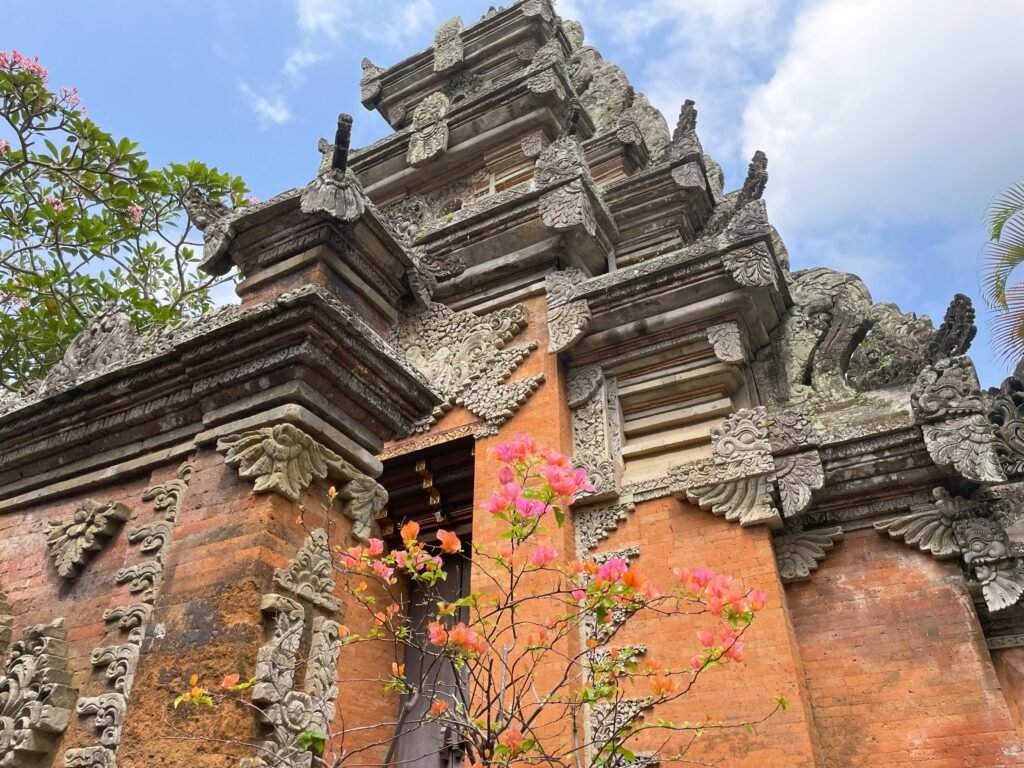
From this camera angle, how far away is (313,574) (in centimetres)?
352

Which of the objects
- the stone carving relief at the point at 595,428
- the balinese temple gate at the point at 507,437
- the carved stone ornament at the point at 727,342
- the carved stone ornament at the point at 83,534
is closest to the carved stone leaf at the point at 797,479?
the balinese temple gate at the point at 507,437

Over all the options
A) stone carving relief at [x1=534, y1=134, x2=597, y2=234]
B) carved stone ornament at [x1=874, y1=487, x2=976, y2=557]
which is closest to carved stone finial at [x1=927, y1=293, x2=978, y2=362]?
carved stone ornament at [x1=874, y1=487, x2=976, y2=557]

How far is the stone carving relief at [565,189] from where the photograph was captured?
338 inches

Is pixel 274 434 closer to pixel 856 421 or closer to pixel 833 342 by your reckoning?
pixel 856 421

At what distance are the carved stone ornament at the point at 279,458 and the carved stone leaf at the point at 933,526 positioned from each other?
5.13m

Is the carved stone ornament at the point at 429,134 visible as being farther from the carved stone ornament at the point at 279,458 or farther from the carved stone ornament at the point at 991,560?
the carved stone ornament at the point at 991,560

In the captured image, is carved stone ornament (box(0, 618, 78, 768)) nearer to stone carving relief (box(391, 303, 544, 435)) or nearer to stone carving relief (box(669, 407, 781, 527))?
stone carving relief (box(391, 303, 544, 435))

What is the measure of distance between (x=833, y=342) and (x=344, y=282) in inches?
212

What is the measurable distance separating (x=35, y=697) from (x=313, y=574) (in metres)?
1.49

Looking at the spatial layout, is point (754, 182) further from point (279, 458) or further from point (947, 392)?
point (279, 458)

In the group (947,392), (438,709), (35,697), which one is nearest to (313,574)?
(438,709)

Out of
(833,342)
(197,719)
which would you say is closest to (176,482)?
(197,719)

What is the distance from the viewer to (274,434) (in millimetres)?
3701

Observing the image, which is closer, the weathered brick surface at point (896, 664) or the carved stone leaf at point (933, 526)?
the weathered brick surface at point (896, 664)
